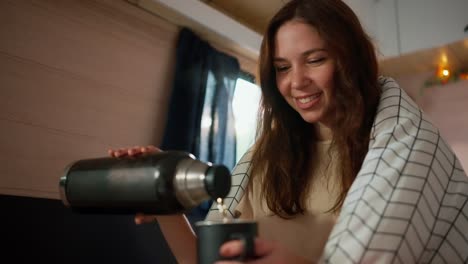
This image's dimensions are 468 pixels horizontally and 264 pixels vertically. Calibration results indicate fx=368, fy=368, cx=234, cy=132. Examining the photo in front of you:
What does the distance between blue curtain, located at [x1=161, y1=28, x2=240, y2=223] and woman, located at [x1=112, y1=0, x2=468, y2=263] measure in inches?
18.6

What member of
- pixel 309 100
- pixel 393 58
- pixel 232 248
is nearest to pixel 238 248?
pixel 232 248

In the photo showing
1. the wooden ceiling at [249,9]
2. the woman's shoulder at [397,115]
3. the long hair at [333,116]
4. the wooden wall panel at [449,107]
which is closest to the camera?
the woman's shoulder at [397,115]

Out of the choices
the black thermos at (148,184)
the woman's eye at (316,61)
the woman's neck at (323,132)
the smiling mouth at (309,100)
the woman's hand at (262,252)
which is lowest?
the woman's hand at (262,252)

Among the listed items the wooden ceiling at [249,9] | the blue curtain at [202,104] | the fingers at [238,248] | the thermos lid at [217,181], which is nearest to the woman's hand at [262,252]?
the fingers at [238,248]

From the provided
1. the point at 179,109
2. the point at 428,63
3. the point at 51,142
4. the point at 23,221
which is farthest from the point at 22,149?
the point at 428,63

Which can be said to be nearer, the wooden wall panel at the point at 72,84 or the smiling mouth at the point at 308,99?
the smiling mouth at the point at 308,99

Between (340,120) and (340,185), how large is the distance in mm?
152

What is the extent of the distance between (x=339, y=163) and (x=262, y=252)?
1.54ft

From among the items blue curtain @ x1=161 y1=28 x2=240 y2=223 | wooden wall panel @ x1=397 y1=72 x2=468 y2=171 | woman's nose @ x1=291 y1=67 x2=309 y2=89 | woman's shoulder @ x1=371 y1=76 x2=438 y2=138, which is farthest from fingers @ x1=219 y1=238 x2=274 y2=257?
wooden wall panel @ x1=397 y1=72 x2=468 y2=171

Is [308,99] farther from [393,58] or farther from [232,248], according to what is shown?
[393,58]

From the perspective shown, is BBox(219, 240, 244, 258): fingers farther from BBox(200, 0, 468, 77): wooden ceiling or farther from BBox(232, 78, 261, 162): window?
BBox(200, 0, 468, 77): wooden ceiling

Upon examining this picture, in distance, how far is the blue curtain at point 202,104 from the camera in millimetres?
1445

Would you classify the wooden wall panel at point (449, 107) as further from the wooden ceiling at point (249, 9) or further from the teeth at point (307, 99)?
the teeth at point (307, 99)

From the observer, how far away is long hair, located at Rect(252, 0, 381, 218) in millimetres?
809
